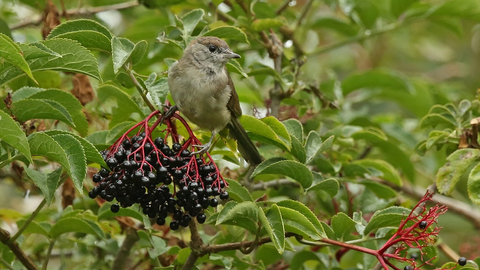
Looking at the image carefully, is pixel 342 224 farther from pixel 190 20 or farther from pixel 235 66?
pixel 190 20

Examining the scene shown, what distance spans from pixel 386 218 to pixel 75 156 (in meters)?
1.53

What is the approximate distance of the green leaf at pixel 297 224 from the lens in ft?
8.47

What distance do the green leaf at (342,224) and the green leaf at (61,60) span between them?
1.36 meters

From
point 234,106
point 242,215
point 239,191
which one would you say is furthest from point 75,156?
point 234,106

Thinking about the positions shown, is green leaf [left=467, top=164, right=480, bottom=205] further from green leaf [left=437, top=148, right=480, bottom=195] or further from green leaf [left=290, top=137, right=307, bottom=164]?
green leaf [left=290, top=137, right=307, bottom=164]

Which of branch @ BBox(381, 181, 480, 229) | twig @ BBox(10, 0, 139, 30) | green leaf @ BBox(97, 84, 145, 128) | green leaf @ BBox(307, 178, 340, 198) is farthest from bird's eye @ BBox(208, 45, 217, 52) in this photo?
branch @ BBox(381, 181, 480, 229)

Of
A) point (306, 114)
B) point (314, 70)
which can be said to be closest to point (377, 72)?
point (306, 114)

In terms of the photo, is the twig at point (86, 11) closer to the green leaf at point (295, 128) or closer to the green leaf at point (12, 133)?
the green leaf at point (295, 128)

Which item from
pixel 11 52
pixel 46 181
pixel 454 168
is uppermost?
pixel 11 52

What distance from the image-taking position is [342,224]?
288 cm

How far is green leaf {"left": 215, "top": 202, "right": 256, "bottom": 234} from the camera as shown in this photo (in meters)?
2.59

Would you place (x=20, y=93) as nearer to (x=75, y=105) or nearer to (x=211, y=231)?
(x=75, y=105)

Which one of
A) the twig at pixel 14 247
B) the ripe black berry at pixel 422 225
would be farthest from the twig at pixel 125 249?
the ripe black berry at pixel 422 225

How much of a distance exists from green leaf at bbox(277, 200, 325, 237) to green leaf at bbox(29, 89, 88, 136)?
4.30 ft
